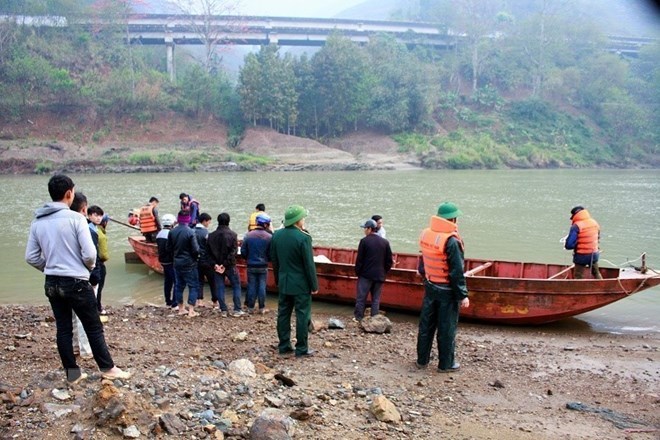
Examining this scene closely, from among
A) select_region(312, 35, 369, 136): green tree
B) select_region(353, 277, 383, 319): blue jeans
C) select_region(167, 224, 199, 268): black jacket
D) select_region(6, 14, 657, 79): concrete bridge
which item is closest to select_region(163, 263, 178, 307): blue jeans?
select_region(167, 224, 199, 268): black jacket

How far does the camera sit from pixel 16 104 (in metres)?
51.6

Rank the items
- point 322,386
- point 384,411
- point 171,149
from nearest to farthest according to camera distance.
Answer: point 384,411 < point 322,386 < point 171,149

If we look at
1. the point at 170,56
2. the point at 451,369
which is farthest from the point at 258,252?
the point at 170,56

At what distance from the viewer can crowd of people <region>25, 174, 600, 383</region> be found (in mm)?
4770

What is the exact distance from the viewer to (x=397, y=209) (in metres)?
26.1

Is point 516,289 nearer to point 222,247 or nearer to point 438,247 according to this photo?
point 438,247

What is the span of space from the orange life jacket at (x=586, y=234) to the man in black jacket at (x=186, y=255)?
6.15 m

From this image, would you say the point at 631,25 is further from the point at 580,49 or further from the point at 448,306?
the point at 448,306

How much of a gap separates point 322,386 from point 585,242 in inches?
232

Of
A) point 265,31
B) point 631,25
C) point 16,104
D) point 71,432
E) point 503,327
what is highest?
point 631,25

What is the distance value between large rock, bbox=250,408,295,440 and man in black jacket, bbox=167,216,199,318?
4449mm

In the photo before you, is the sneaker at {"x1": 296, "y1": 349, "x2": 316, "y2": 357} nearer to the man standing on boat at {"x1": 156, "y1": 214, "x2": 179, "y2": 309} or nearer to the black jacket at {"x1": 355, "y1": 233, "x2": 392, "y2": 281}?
the black jacket at {"x1": 355, "y1": 233, "x2": 392, "y2": 281}

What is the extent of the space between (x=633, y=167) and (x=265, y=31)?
4460 centimetres

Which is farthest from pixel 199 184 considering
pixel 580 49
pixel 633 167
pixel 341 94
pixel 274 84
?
pixel 580 49
